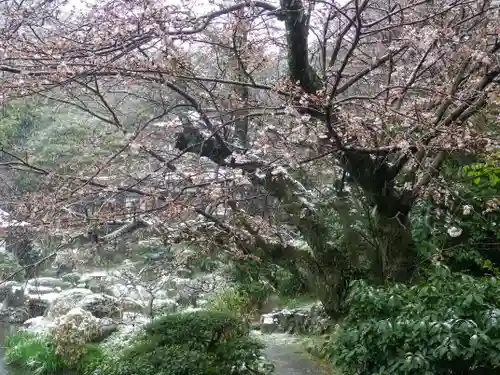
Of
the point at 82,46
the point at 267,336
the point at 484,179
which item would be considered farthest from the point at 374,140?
the point at 267,336

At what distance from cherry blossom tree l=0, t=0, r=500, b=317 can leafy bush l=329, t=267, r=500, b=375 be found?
851 millimetres

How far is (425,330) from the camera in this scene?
2871 mm

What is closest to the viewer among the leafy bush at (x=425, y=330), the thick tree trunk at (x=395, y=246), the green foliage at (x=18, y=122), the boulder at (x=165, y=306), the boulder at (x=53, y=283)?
the leafy bush at (x=425, y=330)

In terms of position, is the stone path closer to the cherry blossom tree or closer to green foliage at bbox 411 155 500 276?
the cherry blossom tree

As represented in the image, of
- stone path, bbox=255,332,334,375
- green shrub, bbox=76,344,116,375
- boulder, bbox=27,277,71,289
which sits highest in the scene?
boulder, bbox=27,277,71,289

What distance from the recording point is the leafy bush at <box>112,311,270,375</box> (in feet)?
13.4

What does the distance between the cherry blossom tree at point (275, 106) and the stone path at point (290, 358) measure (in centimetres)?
79

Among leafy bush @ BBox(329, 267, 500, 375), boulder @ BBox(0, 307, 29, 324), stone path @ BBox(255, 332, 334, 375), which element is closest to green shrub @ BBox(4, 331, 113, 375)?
stone path @ BBox(255, 332, 334, 375)

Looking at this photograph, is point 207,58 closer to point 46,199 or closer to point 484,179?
point 46,199

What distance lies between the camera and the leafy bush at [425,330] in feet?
9.00

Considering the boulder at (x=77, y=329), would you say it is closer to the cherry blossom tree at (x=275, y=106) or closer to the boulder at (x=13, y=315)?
the cherry blossom tree at (x=275, y=106)

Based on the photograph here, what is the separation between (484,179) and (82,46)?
5.12 m

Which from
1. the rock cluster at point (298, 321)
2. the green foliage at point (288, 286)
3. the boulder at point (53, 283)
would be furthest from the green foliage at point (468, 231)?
the boulder at point (53, 283)

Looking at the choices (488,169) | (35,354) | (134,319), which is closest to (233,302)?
(134,319)
